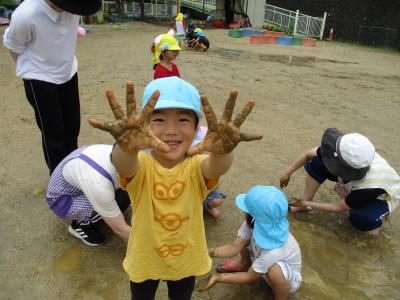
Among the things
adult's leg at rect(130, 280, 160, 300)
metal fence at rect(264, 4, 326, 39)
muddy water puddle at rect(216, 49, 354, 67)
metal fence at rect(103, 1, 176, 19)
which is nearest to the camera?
adult's leg at rect(130, 280, 160, 300)

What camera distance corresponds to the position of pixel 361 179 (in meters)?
2.47

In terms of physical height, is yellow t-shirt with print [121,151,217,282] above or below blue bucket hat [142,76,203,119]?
below

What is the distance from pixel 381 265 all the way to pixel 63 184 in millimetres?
2160

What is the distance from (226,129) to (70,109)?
77.6 inches

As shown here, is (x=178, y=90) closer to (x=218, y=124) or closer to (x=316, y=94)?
(x=218, y=124)

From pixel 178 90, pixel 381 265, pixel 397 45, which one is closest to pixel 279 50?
pixel 397 45

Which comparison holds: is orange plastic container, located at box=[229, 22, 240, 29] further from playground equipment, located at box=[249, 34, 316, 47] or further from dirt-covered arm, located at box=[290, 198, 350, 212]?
dirt-covered arm, located at box=[290, 198, 350, 212]

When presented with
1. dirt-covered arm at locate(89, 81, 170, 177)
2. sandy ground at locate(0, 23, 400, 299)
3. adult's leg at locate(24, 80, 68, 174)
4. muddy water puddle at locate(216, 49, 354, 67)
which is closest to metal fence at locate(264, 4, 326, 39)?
muddy water puddle at locate(216, 49, 354, 67)

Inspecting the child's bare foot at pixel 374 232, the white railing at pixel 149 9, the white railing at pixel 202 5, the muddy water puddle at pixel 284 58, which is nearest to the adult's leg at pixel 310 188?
the child's bare foot at pixel 374 232

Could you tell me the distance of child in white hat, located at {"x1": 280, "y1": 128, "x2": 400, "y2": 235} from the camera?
A: 92.5 inches

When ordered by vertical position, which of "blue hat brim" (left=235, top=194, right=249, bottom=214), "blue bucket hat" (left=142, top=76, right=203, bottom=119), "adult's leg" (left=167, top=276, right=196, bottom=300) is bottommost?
"adult's leg" (left=167, top=276, right=196, bottom=300)

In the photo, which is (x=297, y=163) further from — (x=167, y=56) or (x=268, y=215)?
(x=167, y=56)

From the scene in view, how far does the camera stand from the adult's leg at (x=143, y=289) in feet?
5.20

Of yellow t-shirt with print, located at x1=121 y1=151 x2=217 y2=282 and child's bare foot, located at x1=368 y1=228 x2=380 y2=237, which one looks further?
child's bare foot, located at x1=368 y1=228 x2=380 y2=237
